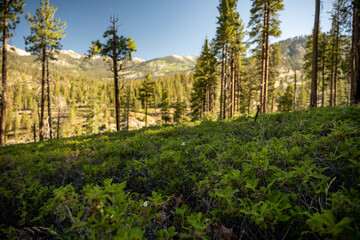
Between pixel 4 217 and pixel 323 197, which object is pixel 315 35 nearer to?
pixel 323 197

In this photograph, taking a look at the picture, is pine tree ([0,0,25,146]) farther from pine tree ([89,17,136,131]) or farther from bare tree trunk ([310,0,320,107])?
bare tree trunk ([310,0,320,107])

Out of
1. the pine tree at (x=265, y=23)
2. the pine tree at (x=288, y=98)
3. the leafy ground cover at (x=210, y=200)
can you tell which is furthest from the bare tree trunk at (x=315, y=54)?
the pine tree at (x=288, y=98)

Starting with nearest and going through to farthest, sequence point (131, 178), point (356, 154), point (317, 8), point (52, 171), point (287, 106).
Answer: point (356, 154)
point (131, 178)
point (52, 171)
point (317, 8)
point (287, 106)

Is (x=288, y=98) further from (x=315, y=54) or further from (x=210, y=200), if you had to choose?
(x=210, y=200)

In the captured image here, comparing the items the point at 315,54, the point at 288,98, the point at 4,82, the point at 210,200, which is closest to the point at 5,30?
the point at 4,82

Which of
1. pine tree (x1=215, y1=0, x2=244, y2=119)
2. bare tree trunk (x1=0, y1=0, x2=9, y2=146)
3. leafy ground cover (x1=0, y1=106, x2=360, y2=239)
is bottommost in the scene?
leafy ground cover (x1=0, y1=106, x2=360, y2=239)

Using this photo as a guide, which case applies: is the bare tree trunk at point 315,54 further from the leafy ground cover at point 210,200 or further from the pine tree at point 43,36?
the pine tree at point 43,36

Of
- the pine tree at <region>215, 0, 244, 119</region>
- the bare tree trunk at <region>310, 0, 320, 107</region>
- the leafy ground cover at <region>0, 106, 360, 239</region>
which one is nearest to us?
the leafy ground cover at <region>0, 106, 360, 239</region>

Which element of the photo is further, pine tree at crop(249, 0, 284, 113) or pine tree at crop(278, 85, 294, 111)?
pine tree at crop(278, 85, 294, 111)

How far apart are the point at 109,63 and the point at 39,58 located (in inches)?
348

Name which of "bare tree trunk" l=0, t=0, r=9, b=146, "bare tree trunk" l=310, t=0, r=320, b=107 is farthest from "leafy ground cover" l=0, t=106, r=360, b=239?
"bare tree trunk" l=0, t=0, r=9, b=146

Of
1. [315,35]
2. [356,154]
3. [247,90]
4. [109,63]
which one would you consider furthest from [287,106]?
[356,154]

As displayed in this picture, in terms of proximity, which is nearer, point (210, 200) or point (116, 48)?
point (210, 200)

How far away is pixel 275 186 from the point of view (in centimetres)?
182
